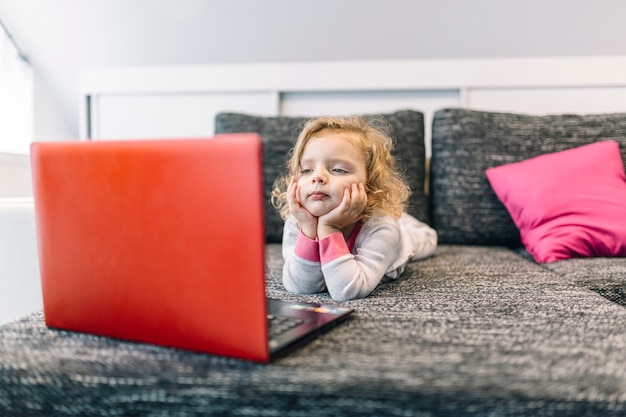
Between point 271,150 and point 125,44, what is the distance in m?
0.95

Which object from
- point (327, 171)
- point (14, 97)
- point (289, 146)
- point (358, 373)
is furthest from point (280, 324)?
point (14, 97)

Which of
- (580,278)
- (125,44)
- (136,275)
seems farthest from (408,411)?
(125,44)

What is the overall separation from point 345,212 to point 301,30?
4.19 feet

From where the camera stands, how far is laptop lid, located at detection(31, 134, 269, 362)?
55 cm

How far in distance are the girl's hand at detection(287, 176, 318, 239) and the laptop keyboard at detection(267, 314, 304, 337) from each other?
0.84 feet

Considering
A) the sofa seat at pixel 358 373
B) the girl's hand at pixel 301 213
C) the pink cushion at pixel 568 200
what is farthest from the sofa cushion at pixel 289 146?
the sofa seat at pixel 358 373

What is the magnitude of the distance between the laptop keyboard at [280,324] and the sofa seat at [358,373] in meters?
0.04

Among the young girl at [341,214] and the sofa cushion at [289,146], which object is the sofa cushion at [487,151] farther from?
the young girl at [341,214]

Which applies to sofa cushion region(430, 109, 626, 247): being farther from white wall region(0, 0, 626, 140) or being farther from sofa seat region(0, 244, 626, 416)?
sofa seat region(0, 244, 626, 416)

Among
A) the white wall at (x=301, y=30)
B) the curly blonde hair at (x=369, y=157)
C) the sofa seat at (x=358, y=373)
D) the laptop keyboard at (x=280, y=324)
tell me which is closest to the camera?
the sofa seat at (x=358, y=373)

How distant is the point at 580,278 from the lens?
42.7 inches

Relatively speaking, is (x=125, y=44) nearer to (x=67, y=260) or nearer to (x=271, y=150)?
(x=271, y=150)

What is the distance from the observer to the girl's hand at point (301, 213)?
94cm

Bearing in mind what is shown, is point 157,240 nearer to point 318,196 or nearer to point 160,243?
point 160,243
